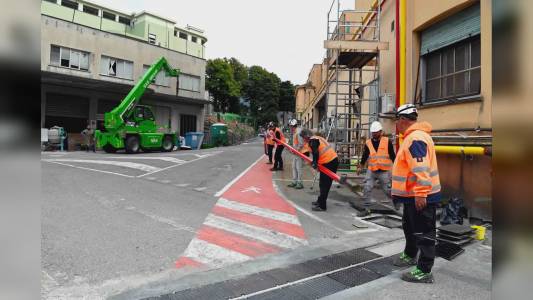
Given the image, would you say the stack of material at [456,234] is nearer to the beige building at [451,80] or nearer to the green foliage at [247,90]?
the beige building at [451,80]

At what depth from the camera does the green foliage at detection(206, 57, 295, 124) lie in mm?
50875

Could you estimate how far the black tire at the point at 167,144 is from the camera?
2189cm

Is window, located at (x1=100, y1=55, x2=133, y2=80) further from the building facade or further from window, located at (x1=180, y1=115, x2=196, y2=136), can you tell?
window, located at (x1=180, y1=115, x2=196, y2=136)

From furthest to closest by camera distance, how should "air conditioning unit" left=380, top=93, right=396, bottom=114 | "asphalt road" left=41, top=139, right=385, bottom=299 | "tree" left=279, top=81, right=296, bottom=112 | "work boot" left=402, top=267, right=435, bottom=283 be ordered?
"tree" left=279, top=81, right=296, bottom=112
"air conditioning unit" left=380, top=93, right=396, bottom=114
"asphalt road" left=41, top=139, right=385, bottom=299
"work boot" left=402, top=267, right=435, bottom=283

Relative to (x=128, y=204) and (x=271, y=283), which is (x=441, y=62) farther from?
(x=128, y=204)

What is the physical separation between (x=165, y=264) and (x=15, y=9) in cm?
378

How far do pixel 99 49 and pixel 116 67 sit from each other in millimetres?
1608

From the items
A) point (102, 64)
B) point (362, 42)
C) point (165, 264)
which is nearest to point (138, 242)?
point (165, 264)

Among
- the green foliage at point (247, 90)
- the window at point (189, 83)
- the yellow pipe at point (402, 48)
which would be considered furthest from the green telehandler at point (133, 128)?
the green foliage at point (247, 90)

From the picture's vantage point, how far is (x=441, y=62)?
806cm

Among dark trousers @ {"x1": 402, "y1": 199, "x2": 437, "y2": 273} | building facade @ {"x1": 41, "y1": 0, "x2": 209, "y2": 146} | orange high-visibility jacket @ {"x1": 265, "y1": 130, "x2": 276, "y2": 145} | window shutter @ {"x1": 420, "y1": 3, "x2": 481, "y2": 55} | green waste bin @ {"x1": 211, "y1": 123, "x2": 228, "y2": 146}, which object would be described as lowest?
dark trousers @ {"x1": 402, "y1": 199, "x2": 437, "y2": 273}

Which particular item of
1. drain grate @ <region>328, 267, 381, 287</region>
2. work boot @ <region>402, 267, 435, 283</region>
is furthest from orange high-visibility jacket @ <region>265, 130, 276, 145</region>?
work boot @ <region>402, 267, 435, 283</region>

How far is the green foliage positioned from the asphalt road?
4166cm

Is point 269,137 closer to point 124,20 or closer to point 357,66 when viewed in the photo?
point 357,66
